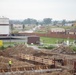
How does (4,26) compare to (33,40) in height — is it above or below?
above

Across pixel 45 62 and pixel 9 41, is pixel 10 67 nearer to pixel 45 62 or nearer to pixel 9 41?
pixel 45 62

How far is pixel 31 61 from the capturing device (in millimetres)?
34812

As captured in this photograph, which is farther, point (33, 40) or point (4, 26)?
Result: point (4, 26)

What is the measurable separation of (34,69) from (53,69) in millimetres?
1645

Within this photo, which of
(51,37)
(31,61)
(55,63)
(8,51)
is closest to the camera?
(55,63)

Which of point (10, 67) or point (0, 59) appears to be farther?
point (0, 59)

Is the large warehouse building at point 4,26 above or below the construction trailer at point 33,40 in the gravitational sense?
above

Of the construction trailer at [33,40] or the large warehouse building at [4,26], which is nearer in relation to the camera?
the construction trailer at [33,40]

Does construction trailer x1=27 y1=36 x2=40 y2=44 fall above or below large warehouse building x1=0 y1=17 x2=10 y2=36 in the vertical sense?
below

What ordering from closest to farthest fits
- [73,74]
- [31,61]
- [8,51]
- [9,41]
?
[73,74], [31,61], [8,51], [9,41]

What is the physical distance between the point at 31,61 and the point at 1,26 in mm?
34250

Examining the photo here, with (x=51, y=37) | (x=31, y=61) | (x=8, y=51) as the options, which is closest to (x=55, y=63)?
(x=31, y=61)

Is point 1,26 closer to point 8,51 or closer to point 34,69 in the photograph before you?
point 8,51

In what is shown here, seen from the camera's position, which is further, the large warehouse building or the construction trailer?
the large warehouse building
